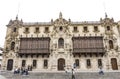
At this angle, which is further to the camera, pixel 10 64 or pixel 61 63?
pixel 10 64

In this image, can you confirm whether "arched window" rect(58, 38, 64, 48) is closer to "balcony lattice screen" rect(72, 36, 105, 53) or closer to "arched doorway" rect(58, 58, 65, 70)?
"balcony lattice screen" rect(72, 36, 105, 53)

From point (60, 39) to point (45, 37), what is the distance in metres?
3.38

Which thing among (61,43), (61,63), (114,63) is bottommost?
(114,63)

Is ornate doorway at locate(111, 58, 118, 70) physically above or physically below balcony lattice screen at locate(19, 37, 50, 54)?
below

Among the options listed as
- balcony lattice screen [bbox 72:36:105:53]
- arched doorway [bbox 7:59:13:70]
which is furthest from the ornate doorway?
arched doorway [bbox 7:59:13:70]

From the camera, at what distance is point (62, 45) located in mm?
37500

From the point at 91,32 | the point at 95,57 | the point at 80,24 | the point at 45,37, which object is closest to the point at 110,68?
the point at 95,57

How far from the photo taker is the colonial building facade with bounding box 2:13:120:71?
35875 mm

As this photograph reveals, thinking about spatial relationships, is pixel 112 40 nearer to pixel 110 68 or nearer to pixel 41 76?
pixel 110 68

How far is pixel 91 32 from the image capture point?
1491 inches

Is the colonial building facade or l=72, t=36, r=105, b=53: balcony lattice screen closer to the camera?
the colonial building facade

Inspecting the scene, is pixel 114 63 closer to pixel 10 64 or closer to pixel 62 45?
pixel 62 45

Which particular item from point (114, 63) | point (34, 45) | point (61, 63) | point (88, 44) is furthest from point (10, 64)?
point (114, 63)

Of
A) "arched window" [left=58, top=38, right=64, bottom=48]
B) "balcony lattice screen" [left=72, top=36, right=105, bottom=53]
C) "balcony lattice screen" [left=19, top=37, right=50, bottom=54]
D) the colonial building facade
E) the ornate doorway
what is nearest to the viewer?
the ornate doorway
